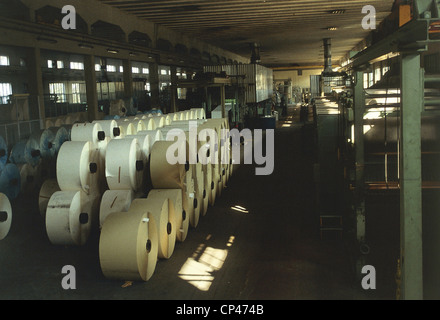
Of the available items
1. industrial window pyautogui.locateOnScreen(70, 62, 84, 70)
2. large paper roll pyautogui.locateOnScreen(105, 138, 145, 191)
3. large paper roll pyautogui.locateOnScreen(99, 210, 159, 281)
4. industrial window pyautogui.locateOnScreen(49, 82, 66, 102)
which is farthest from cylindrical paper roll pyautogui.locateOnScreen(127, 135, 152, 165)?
industrial window pyautogui.locateOnScreen(70, 62, 84, 70)

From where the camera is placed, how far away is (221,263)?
6051mm

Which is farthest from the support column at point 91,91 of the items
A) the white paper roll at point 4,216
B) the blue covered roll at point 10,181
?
the white paper roll at point 4,216

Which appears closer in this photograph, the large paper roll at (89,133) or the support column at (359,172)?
the support column at (359,172)

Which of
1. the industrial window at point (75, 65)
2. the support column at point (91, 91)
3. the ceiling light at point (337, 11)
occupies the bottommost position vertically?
the support column at point (91, 91)

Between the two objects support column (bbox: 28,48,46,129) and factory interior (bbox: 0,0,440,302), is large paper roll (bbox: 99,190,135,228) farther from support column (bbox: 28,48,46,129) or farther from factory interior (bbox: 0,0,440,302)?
support column (bbox: 28,48,46,129)

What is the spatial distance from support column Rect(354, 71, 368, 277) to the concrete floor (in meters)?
0.38

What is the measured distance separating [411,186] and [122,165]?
4.35 m

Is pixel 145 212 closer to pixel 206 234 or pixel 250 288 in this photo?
pixel 250 288

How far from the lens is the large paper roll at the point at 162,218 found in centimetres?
589

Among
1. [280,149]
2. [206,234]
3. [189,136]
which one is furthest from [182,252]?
[280,149]

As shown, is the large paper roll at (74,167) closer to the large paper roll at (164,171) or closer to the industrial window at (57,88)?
the large paper roll at (164,171)

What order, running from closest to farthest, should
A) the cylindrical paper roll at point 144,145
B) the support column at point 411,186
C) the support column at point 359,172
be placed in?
the support column at point 411,186
the support column at point 359,172
the cylindrical paper roll at point 144,145

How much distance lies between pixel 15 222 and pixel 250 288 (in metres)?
5.17

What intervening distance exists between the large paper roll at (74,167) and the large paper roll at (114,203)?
1.53 feet
